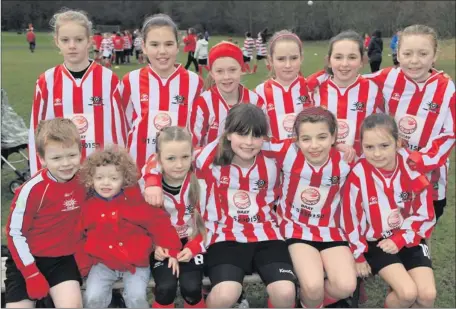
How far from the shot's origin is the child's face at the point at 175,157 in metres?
2.92

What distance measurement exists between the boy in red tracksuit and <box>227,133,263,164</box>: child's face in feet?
2.98

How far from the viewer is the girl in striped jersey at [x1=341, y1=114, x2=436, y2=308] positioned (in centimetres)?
300

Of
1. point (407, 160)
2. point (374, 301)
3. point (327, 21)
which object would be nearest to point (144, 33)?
point (407, 160)

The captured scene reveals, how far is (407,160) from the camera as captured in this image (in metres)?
3.12

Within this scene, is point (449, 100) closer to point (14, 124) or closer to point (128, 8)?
point (14, 124)

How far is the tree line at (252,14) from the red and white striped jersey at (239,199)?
1515 inches

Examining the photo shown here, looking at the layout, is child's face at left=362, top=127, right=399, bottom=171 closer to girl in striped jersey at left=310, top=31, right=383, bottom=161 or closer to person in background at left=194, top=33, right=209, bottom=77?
girl in striped jersey at left=310, top=31, right=383, bottom=161

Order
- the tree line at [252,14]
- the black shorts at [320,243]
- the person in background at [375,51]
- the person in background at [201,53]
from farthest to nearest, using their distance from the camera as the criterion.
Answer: the tree line at [252,14], the person in background at [201,53], the person in background at [375,51], the black shorts at [320,243]

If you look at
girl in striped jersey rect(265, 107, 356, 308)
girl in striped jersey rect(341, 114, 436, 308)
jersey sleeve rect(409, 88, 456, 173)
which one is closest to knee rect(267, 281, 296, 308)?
girl in striped jersey rect(265, 107, 356, 308)

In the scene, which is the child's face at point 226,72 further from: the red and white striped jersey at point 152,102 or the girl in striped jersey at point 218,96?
the red and white striped jersey at point 152,102

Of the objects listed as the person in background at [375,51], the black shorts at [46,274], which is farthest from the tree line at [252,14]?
the black shorts at [46,274]

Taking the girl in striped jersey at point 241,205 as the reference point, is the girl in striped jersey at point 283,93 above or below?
above

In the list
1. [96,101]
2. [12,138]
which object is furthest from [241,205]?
[12,138]

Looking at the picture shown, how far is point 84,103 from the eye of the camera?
3.48m
